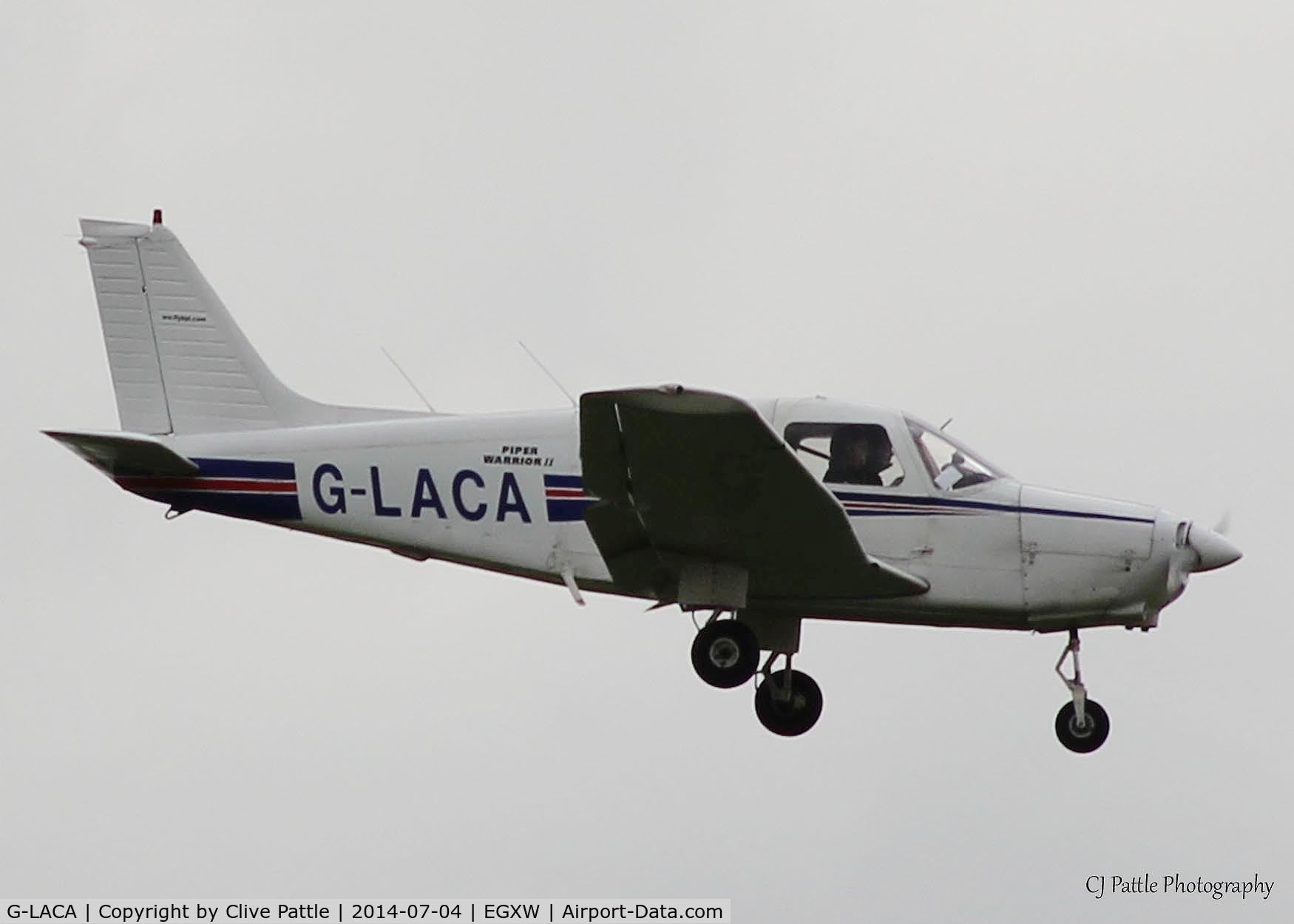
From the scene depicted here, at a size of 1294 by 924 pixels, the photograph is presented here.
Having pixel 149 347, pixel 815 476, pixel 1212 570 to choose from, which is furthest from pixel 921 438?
pixel 149 347

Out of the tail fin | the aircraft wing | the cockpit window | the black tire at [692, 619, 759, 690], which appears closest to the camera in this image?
the aircraft wing

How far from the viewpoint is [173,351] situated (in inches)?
625

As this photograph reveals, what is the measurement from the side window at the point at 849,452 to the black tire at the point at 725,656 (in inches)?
48.9

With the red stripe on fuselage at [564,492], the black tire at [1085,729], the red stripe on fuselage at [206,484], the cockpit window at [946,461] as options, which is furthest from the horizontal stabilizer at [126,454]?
the black tire at [1085,729]

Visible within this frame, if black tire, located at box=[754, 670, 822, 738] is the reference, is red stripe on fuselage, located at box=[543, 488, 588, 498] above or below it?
above

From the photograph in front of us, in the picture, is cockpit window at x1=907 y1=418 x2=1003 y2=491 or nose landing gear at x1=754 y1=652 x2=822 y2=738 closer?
cockpit window at x1=907 y1=418 x2=1003 y2=491

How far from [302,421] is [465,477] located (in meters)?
1.68

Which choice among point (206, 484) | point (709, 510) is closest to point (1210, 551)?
point (709, 510)

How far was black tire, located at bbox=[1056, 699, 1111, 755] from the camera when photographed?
14.1m

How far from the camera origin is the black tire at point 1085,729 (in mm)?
14078

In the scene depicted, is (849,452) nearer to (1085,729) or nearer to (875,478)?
(875,478)

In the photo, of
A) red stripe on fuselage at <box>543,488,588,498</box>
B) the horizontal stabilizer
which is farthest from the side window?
the horizontal stabilizer

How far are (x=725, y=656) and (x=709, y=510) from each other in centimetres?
117

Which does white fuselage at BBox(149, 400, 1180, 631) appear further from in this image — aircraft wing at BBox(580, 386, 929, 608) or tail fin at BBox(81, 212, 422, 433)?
aircraft wing at BBox(580, 386, 929, 608)
